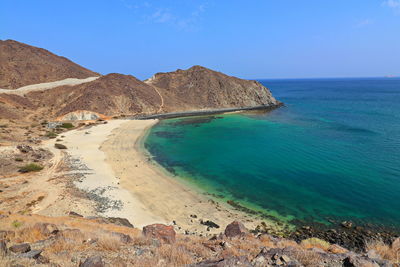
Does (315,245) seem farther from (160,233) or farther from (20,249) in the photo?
(20,249)

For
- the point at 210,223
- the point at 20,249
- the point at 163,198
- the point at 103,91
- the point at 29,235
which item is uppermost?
the point at 103,91

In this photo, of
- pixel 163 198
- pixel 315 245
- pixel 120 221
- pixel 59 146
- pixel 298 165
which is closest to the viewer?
pixel 315 245

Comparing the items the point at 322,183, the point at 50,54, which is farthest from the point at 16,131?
the point at 50,54

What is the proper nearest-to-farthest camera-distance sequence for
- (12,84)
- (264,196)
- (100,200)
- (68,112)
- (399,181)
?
(100,200) < (264,196) < (399,181) < (68,112) < (12,84)

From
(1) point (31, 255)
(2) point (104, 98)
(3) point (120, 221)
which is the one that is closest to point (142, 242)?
(1) point (31, 255)

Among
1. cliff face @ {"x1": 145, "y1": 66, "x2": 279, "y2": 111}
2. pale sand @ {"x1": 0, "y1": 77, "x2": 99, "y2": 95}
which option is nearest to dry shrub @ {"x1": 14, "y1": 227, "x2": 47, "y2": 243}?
pale sand @ {"x1": 0, "y1": 77, "x2": 99, "y2": 95}

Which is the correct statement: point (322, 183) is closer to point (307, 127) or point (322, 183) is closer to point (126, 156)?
point (126, 156)

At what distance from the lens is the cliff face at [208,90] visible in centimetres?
9225

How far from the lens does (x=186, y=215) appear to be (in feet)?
66.1

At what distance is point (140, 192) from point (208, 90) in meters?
77.0

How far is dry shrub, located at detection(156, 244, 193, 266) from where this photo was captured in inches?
284

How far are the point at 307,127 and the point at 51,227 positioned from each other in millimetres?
55552

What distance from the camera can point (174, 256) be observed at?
7.44 metres

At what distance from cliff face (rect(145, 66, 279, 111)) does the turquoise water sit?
35.2 meters
